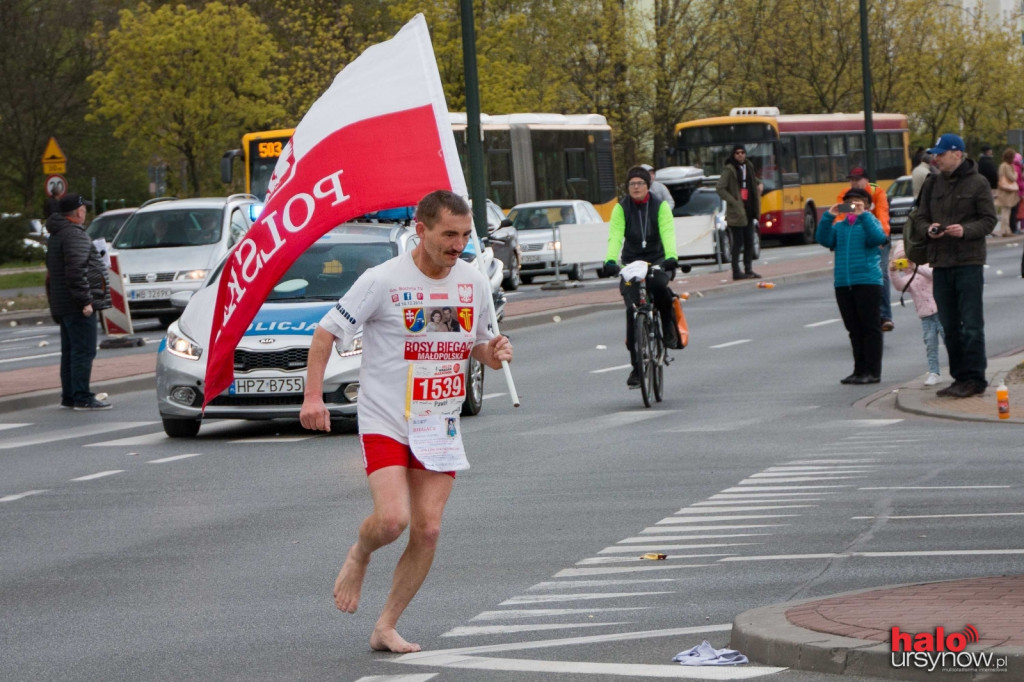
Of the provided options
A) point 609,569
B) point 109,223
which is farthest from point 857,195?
point 109,223

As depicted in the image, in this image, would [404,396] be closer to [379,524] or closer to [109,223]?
[379,524]

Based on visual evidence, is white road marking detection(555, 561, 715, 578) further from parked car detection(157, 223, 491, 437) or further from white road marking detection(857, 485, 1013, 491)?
parked car detection(157, 223, 491, 437)

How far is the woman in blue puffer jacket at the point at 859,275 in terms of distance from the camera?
16.2 m

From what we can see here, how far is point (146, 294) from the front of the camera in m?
27.3

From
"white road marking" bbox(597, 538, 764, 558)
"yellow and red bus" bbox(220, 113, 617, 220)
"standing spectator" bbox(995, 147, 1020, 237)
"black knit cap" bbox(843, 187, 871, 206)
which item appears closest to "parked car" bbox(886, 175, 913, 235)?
"standing spectator" bbox(995, 147, 1020, 237)

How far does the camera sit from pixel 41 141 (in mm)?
47250

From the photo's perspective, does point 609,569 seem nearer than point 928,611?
No

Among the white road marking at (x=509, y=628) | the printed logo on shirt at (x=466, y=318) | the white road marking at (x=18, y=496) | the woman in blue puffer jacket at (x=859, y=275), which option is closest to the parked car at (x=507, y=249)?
the woman in blue puffer jacket at (x=859, y=275)

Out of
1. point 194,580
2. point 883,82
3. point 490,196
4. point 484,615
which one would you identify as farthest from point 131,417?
point 883,82

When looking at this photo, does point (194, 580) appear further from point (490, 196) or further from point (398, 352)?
point (490, 196)

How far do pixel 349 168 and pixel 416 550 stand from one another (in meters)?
2.13

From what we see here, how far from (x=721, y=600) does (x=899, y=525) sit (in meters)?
1.92

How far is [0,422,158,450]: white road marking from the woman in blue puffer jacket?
6.16 metres

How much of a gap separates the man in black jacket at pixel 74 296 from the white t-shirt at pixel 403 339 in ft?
35.0
